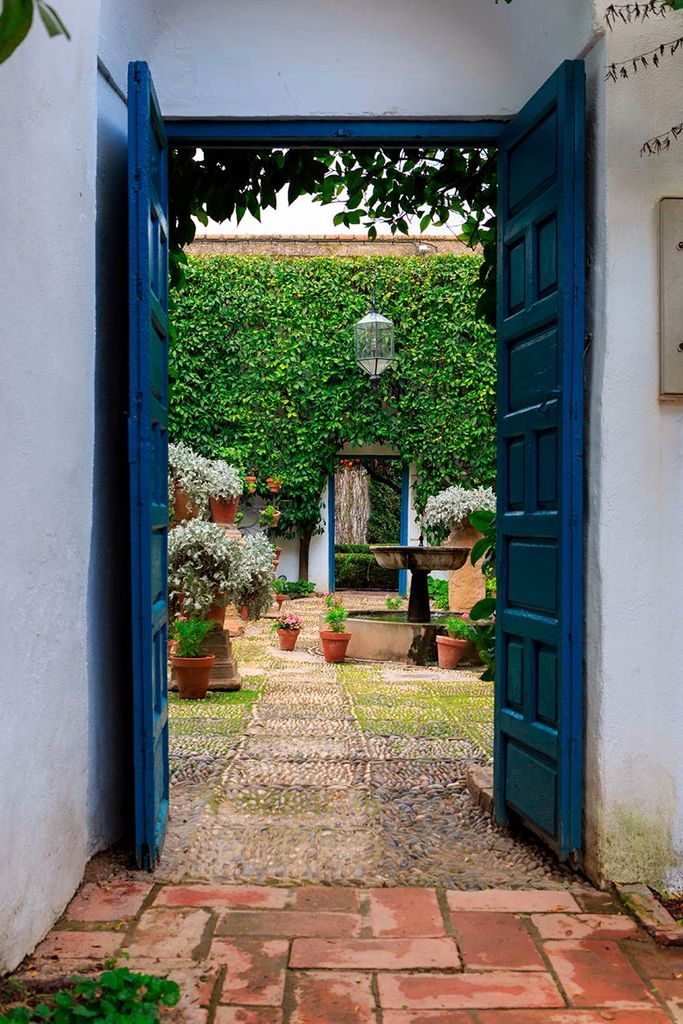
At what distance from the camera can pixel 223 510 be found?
33.3ft

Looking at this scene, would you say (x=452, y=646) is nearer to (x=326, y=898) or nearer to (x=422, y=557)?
(x=422, y=557)

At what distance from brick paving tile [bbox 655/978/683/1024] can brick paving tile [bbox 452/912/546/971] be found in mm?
309

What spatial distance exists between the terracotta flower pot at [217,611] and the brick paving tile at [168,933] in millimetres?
3742

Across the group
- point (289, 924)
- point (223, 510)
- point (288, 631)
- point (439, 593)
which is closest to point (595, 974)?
point (289, 924)

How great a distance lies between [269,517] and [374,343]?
13.4 ft

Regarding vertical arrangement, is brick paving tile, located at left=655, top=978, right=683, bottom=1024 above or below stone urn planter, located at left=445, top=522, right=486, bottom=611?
below

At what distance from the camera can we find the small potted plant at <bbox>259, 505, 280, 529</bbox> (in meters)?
13.5

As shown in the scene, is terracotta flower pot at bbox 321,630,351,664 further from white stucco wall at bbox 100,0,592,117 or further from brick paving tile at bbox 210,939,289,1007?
brick paving tile at bbox 210,939,289,1007

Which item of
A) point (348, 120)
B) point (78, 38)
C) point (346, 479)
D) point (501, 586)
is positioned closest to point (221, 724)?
point (501, 586)

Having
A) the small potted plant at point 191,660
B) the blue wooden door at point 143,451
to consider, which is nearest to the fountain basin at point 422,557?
the small potted plant at point 191,660

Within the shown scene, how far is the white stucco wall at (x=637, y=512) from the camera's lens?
3088 millimetres

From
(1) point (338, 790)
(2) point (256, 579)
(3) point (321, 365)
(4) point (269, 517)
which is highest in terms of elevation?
(3) point (321, 365)

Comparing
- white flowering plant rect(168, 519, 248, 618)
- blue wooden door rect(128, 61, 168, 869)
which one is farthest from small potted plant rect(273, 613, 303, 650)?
blue wooden door rect(128, 61, 168, 869)

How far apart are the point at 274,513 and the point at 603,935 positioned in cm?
1111
